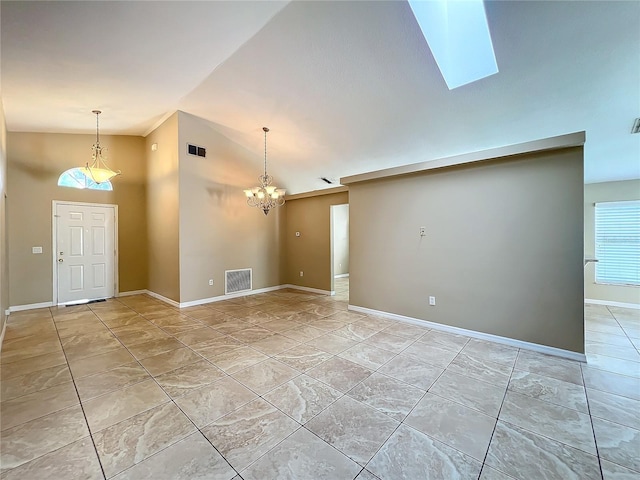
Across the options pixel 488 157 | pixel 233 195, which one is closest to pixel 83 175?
pixel 233 195

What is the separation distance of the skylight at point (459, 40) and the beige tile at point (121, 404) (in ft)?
14.6

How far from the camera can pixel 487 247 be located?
11.8 feet

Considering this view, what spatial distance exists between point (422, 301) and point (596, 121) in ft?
10.9

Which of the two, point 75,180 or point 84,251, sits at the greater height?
point 75,180

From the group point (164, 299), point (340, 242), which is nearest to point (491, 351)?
point (164, 299)

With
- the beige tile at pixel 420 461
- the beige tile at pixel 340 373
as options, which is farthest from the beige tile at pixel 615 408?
the beige tile at pixel 340 373

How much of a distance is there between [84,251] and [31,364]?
3.63 metres

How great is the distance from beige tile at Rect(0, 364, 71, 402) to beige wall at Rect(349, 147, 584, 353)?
4.15 meters

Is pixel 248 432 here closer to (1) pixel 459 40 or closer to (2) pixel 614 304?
(1) pixel 459 40

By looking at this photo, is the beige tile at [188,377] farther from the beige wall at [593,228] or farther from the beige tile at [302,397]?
the beige wall at [593,228]

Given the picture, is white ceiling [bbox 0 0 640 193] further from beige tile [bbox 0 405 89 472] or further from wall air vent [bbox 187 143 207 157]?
beige tile [bbox 0 405 89 472]

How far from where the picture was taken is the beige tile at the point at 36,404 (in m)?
2.05

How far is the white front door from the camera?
5492mm

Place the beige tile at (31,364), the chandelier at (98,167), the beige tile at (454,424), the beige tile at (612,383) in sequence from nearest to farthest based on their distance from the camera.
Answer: the beige tile at (454,424) → the beige tile at (612,383) → the beige tile at (31,364) → the chandelier at (98,167)
